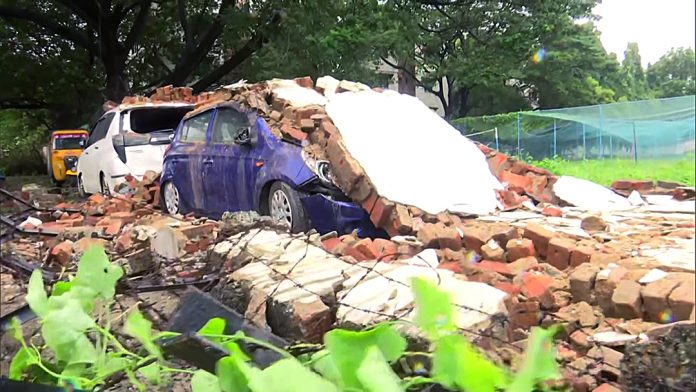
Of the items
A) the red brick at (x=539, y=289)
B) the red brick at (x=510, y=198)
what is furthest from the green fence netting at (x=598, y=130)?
the red brick at (x=510, y=198)

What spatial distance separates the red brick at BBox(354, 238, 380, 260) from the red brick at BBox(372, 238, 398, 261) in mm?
18

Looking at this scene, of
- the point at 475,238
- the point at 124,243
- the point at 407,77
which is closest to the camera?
the point at 407,77

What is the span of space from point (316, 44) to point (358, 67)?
30 centimetres

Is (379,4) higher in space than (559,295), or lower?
higher

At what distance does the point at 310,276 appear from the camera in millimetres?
2217

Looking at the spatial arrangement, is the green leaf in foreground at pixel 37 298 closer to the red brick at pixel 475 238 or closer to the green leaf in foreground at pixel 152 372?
the green leaf in foreground at pixel 152 372

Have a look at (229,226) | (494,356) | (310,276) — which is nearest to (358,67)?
(310,276)

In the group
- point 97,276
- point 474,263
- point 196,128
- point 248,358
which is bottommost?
point 474,263

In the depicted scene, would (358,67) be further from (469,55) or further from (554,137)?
(554,137)

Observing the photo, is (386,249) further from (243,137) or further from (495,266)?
(243,137)

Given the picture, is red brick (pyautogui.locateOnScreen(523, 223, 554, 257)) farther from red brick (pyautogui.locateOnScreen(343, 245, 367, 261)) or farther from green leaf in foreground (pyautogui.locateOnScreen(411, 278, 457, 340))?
green leaf in foreground (pyautogui.locateOnScreen(411, 278, 457, 340))

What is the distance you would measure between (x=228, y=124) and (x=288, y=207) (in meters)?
1.06

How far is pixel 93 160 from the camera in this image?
26.6 ft

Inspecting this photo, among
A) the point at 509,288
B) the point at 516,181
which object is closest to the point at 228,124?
the point at 516,181
